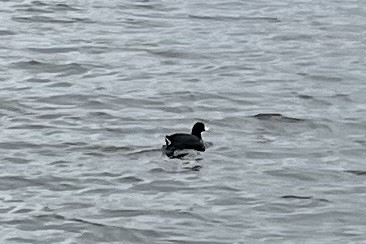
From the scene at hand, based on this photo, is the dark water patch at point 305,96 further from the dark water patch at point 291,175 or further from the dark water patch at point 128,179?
the dark water patch at point 128,179

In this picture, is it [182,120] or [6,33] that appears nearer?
[182,120]

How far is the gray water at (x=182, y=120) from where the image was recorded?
19906mm

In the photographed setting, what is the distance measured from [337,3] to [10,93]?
1138cm

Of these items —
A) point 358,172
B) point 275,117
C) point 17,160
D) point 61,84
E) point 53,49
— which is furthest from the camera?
point 53,49

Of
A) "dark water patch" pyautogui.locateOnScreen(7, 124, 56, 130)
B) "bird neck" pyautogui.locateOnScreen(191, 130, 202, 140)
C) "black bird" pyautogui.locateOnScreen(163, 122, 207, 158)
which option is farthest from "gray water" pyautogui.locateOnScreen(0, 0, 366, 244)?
"bird neck" pyautogui.locateOnScreen(191, 130, 202, 140)

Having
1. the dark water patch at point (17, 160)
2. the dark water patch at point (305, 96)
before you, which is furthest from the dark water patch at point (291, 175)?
the dark water patch at point (305, 96)

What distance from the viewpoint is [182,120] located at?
25578mm

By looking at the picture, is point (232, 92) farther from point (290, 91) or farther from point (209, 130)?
point (209, 130)

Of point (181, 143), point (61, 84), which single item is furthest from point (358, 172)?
point (61, 84)

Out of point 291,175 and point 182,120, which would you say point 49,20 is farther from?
point 291,175

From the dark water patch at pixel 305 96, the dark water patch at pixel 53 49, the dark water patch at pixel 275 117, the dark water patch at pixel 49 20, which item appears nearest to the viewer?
the dark water patch at pixel 275 117

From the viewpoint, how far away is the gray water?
19.9 m

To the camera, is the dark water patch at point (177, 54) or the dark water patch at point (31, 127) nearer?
the dark water patch at point (31, 127)

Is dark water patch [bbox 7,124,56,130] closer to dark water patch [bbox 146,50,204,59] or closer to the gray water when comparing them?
the gray water
